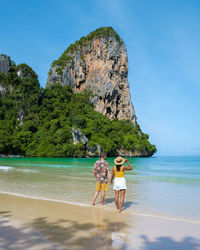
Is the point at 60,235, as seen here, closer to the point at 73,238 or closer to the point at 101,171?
the point at 73,238

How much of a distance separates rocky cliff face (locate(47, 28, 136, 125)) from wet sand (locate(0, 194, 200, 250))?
7486 centimetres

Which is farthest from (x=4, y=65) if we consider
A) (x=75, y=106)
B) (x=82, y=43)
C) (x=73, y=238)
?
(x=73, y=238)

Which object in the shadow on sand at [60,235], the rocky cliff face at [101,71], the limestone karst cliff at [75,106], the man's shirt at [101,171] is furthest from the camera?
the rocky cliff face at [101,71]

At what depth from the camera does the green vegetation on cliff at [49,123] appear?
62.1m

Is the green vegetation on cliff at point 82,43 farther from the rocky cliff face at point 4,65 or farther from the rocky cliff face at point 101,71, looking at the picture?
the rocky cliff face at point 4,65

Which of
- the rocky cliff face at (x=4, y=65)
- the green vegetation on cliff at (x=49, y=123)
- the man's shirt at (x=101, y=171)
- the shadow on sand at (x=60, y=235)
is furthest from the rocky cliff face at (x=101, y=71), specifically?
the shadow on sand at (x=60, y=235)

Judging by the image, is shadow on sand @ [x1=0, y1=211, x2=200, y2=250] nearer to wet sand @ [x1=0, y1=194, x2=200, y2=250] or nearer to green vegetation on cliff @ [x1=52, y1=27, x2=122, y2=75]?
wet sand @ [x1=0, y1=194, x2=200, y2=250]

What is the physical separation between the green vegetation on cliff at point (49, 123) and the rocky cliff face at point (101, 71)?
4.35 metres

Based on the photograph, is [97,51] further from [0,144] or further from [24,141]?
[0,144]

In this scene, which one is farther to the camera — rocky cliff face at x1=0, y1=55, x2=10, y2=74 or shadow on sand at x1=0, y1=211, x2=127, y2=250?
rocky cliff face at x1=0, y1=55, x2=10, y2=74

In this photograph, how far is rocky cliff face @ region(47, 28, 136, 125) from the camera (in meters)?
82.2

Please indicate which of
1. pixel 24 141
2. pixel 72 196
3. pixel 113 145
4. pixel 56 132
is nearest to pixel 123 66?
pixel 113 145

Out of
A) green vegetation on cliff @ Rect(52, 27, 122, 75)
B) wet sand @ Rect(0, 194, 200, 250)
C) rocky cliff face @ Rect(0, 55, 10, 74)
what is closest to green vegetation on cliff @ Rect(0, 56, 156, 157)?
rocky cliff face @ Rect(0, 55, 10, 74)

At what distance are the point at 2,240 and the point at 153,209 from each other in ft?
15.2
